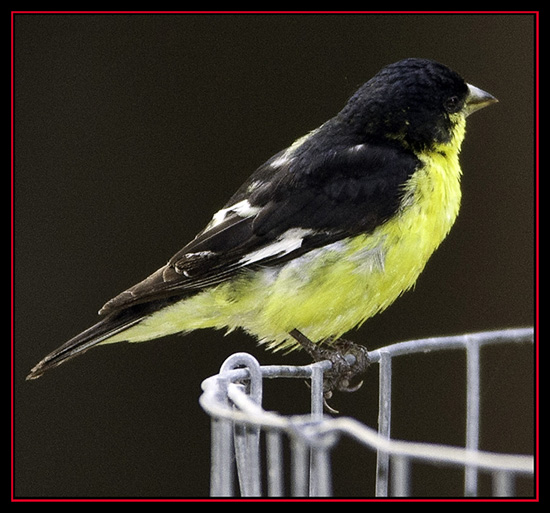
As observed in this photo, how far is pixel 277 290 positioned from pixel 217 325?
21cm

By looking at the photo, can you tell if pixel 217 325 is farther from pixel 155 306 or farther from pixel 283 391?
pixel 283 391

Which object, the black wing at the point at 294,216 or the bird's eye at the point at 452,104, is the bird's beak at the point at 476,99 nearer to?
the bird's eye at the point at 452,104

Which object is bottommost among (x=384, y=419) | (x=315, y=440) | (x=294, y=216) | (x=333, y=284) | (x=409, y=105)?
(x=384, y=419)

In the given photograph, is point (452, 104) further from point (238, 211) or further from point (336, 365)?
point (336, 365)

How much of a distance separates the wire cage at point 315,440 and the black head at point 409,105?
623 millimetres

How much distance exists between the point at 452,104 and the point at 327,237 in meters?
0.49

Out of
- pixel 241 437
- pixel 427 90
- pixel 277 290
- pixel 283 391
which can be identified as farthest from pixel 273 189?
pixel 283 391

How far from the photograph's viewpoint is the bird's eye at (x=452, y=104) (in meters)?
2.00

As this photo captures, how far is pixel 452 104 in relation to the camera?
6.61 ft

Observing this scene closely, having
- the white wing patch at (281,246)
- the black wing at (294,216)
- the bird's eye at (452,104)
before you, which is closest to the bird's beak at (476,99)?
the bird's eye at (452,104)

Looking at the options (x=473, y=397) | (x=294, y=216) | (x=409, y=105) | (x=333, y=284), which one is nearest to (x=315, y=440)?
(x=473, y=397)

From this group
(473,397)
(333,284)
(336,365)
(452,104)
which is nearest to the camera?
(473,397)

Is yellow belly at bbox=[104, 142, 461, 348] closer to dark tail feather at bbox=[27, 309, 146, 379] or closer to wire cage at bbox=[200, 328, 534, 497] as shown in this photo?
dark tail feather at bbox=[27, 309, 146, 379]

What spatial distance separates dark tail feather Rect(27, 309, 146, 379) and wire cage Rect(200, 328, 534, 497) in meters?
0.56
